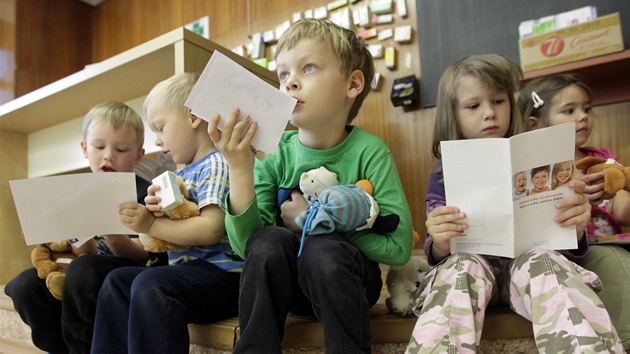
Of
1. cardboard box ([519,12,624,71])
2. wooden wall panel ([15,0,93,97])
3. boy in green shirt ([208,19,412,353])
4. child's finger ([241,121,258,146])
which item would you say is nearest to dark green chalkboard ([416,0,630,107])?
cardboard box ([519,12,624,71])

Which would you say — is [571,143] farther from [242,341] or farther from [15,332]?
[15,332]

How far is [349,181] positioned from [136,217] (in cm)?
45

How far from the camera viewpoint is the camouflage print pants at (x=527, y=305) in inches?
28.9

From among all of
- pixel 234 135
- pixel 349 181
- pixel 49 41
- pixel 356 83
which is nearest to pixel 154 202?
pixel 234 135

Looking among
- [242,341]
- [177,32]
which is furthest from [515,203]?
[177,32]

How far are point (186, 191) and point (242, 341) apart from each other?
40 cm

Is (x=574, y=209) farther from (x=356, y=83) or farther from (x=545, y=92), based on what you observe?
(x=545, y=92)

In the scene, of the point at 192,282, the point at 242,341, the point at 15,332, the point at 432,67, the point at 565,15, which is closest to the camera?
the point at 242,341

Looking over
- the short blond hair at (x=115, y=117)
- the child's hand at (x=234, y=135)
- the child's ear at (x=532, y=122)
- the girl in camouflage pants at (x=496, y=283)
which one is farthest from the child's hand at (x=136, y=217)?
the child's ear at (x=532, y=122)

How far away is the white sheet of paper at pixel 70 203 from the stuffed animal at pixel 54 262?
0.74 ft

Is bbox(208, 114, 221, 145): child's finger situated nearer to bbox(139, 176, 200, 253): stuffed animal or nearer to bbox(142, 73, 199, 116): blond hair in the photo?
bbox(139, 176, 200, 253): stuffed animal

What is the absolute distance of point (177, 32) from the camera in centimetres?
140

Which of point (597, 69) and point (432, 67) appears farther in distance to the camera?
point (432, 67)

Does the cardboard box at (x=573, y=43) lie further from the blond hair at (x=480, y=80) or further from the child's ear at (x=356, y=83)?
the child's ear at (x=356, y=83)
